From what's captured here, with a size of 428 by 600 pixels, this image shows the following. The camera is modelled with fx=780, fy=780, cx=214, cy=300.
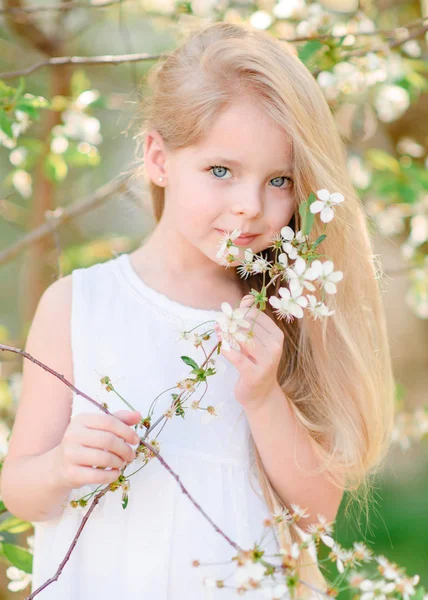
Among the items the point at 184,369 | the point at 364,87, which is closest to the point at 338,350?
the point at 184,369

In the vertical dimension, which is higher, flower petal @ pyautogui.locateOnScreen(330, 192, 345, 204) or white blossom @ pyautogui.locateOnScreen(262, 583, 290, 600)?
flower petal @ pyautogui.locateOnScreen(330, 192, 345, 204)

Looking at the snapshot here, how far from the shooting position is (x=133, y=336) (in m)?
1.52

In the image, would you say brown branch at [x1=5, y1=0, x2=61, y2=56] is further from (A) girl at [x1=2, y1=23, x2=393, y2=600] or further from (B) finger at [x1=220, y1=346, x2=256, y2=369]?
(B) finger at [x1=220, y1=346, x2=256, y2=369]

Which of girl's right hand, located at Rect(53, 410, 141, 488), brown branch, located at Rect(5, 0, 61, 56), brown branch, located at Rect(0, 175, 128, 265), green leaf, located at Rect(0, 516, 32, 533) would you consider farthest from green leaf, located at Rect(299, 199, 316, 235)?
brown branch, located at Rect(5, 0, 61, 56)

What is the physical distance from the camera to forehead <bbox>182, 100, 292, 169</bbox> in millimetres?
1372

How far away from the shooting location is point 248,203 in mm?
1359

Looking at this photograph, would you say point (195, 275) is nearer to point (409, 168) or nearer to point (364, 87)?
point (364, 87)

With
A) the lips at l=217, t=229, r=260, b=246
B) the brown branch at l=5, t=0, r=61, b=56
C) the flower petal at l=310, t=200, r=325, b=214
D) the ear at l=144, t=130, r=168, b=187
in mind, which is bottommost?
the flower petal at l=310, t=200, r=325, b=214

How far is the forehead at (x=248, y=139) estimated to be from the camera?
4.50ft

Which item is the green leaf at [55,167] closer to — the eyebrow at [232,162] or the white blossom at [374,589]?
the eyebrow at [232,162]

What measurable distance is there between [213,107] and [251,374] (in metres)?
0.49

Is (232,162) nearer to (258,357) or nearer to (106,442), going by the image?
(258,357)

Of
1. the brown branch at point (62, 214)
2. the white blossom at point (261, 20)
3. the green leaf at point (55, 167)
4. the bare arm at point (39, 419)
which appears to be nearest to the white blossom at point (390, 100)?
the white blossom at point (261, 20)

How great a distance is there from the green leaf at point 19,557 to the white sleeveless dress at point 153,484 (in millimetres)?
113
